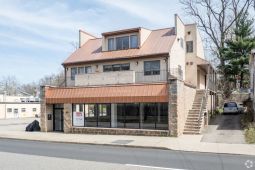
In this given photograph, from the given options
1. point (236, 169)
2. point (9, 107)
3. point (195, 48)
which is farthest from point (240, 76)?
point (9, 107)

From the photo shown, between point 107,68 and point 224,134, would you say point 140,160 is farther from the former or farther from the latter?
point 107,68

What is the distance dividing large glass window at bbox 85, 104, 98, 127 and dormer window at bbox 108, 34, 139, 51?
722 cm

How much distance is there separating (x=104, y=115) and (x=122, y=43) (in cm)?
824

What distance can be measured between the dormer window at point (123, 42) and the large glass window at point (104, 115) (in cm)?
727

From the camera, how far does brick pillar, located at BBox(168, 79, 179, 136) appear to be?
23.0m

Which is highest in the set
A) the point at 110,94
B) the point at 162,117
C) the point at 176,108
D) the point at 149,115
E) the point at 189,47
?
the point at 189,47

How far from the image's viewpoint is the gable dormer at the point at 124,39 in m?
31.0

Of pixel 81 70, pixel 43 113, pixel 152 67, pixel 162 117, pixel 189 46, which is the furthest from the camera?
pixel 189 46

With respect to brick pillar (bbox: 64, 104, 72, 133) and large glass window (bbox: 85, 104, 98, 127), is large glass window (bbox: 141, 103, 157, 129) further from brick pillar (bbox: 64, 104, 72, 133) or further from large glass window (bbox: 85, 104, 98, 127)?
brick pillar (bbox: 64, 104, 72, 133)

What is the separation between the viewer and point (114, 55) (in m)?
30.8

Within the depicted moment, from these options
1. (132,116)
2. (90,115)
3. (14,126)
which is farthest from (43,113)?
(14,126)

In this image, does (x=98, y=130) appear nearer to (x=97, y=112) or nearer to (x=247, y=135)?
(x=97, y=112)

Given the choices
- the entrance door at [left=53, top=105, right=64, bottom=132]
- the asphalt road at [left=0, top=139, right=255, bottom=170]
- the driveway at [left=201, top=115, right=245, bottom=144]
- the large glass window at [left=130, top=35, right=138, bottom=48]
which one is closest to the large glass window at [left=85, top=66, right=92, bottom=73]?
the large glass window at [left=130, top=35, right=138, bottom=48]

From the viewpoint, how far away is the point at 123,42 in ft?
104
